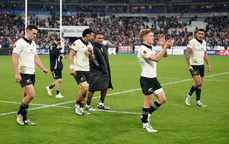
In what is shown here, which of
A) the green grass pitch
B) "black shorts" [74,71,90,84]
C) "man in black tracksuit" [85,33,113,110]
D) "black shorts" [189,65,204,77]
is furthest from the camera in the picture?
"black shorts" [189,65,204,77]

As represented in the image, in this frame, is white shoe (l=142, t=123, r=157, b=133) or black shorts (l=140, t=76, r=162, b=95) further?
black shorts (l=140, t=76, r=162, b=95)

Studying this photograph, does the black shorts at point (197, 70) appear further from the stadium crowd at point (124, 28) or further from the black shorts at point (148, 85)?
the stadium crowd at point (124, 28)

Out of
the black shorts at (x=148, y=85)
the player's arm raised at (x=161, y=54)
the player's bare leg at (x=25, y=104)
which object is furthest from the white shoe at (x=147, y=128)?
the player's bare leg at (x=25, y=104)

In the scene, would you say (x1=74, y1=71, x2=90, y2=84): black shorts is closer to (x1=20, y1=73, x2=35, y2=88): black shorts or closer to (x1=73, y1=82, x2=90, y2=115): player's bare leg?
(x1=73, y1=82, x2=90, y2=115): player's bare leg

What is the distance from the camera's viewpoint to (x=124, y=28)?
69688 millimetres

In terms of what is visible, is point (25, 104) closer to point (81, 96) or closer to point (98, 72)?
point (81, 96)

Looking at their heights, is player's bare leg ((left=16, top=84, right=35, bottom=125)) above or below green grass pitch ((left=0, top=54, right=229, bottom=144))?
above

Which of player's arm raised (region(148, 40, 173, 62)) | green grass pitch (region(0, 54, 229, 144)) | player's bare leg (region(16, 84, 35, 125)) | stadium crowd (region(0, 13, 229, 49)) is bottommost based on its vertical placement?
green grass pitch (region(0, 54, 229, 144))

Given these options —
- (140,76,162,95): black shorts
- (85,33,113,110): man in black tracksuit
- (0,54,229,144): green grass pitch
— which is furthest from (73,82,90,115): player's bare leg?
(140,76,162,95): black shorts

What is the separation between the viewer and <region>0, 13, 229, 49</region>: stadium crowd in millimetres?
58094

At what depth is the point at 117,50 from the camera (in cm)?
5597

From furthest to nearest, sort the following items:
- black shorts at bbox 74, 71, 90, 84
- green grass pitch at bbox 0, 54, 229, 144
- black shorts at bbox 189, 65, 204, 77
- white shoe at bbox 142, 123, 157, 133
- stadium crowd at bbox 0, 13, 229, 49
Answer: stadium crowd at bbox 0, 13, 229, 49
black shorts at bbox 189, 65, 204, 77
black shorts at bbox 74, 71, 90, 84
white shoe at bbox 142, 123, 157, 133
green grass pitch at bbox 0, 54, 229, 144

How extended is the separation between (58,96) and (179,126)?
5.78m

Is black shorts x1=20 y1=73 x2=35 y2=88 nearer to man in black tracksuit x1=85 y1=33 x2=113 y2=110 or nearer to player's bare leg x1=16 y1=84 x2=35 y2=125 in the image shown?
player's bare leg x1=16 y1=84 x2=35 y2=125
